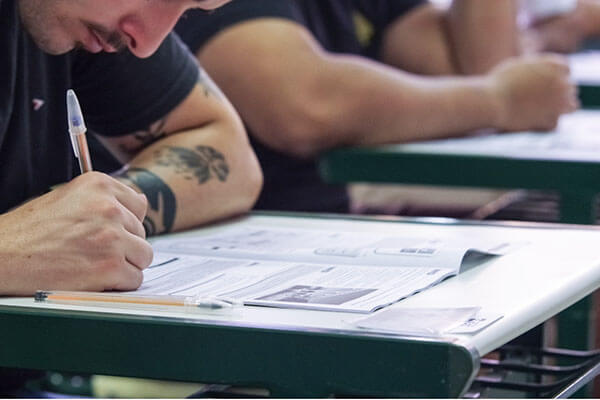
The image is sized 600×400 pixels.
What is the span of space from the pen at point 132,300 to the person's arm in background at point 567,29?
98.4 inches

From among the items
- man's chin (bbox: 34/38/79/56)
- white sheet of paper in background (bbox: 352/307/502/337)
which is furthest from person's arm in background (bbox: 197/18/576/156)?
white sheet of paper in background (bbox: 352/307/502/337)

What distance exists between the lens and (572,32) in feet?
11.6

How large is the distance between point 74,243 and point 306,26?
1.17m

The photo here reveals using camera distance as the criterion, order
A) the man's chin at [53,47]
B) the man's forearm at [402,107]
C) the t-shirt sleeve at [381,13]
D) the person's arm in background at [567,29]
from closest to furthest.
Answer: the man's chin at [53,47]
the man's forearm at [402,107]
the t-shirt sleeve at [381,13]
the person's arm in background at [567,29]

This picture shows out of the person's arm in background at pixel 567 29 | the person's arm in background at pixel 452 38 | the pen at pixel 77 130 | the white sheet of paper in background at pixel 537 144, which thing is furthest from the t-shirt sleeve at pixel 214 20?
the person's arm in background at pixel 567 29

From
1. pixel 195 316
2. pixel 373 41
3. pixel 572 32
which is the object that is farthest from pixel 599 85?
pixel 195 316

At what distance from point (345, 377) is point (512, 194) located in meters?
1.95

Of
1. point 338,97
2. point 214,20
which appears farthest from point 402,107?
point 214,20

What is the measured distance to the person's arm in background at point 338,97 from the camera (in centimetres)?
198

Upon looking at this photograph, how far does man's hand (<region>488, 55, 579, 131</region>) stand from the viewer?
7.36 feet

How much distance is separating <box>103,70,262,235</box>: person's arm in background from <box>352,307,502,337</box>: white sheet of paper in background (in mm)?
530

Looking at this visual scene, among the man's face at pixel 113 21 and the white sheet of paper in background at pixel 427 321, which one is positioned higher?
the man's face at pixel 113 21

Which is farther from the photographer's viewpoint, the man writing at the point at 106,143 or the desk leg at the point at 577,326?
the desk leg at the point at 577,326

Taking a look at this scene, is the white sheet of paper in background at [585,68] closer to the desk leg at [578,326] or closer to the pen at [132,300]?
the desk leg at [578,326]
